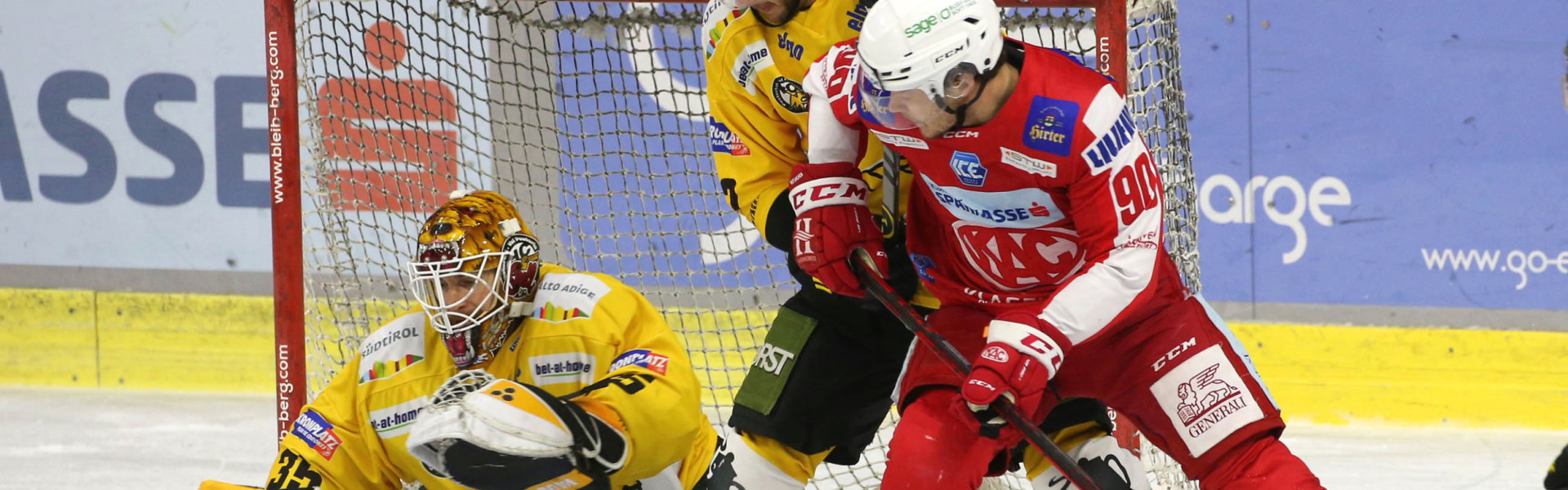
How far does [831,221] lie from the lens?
7.27 feet

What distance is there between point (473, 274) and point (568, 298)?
0.55 ft

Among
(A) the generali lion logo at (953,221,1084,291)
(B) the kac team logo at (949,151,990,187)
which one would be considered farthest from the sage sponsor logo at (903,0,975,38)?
(A) the generali lion logo at (953,221,1084,291)

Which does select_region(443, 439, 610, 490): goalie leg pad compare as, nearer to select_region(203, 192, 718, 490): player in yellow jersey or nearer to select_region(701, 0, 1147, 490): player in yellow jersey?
select_region(203, 192, 718, 490): player in yellow jersey

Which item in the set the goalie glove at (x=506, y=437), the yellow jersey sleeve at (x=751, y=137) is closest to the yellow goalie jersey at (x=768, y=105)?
the yellow jersey sleeve at (x=751, y=137)

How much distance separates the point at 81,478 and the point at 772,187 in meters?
2.32

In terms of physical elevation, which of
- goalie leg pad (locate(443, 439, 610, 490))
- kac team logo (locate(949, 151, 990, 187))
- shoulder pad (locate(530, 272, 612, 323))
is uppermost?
kac team logo (locate(949, 151, 990, 187))

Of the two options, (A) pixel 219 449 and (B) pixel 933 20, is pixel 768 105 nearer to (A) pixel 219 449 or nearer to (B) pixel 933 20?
(B) pixel 933 20

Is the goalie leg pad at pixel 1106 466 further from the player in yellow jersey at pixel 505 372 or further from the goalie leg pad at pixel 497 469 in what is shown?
the goalie leg pad at pixel 497 469

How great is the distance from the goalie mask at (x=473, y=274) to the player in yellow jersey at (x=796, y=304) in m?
0.43

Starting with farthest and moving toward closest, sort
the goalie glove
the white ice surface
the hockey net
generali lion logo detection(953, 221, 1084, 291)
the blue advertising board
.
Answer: the blue advertising board, the white ice surface, the hockey net, generali lion logo detection(953, 221, 1084, 291), the goalie glove

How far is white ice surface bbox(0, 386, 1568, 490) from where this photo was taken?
3609 millimetres

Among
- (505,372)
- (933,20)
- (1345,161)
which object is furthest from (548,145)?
(1345,161)

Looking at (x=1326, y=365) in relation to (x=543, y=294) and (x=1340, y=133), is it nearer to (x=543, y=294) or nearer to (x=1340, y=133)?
(x=1340, y=133)

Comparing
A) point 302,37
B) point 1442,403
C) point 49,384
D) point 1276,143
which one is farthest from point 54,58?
point 1442,403
